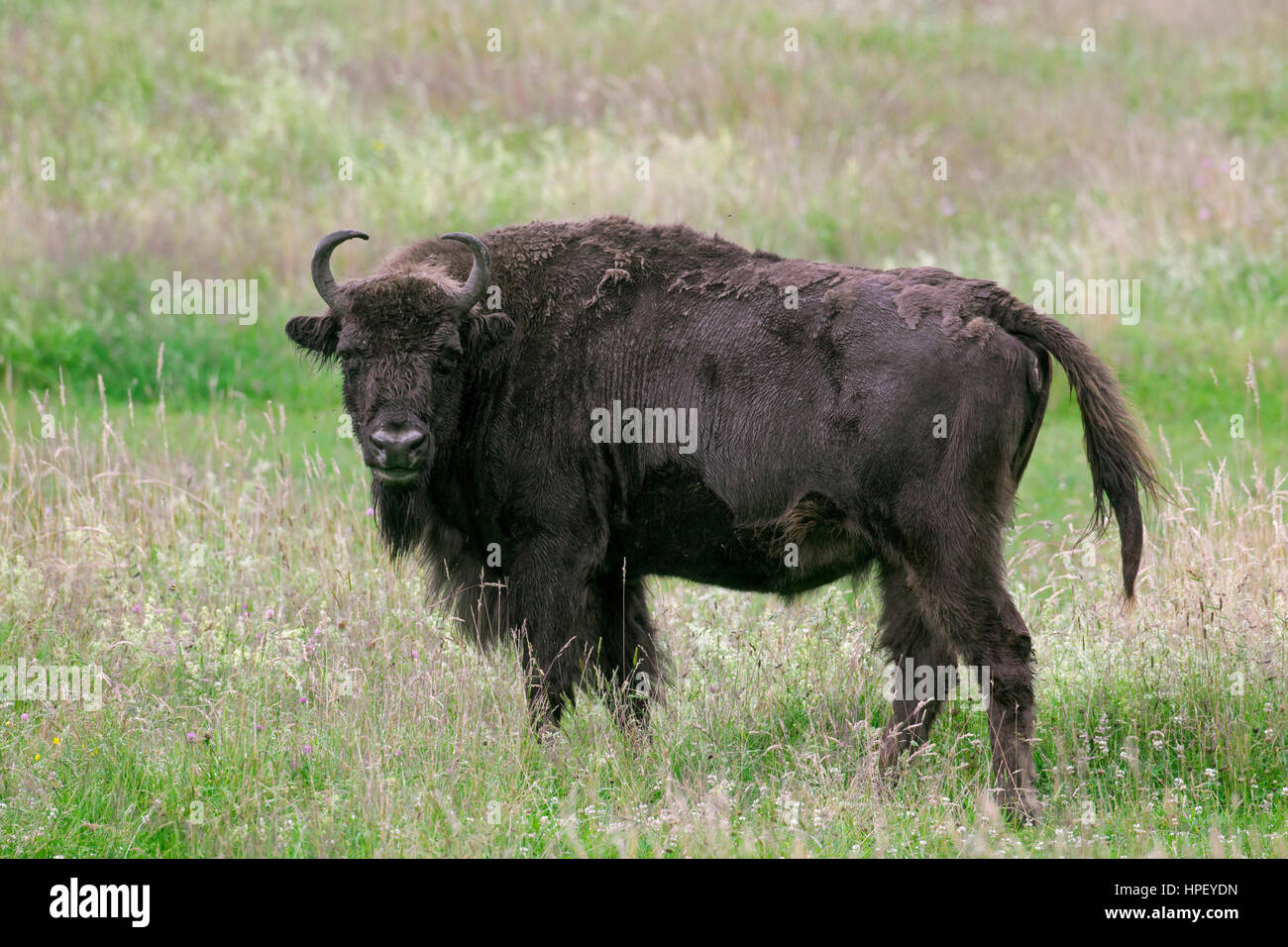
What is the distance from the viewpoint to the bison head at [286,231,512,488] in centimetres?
602

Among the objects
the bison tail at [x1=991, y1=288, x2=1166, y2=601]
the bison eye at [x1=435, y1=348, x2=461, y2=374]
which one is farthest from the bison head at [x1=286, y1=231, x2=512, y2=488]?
the bison tail at [x1=991, y1=288, x2=1166, y2=601]

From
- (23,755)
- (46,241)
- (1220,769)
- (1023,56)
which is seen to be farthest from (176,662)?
(1023,56)

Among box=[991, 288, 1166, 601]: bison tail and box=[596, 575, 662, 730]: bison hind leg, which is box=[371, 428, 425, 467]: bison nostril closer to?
box=[596, 575, 662, 730]: bison hind leg

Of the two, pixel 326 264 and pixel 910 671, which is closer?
pixel 326 264

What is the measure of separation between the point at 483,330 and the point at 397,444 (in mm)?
726

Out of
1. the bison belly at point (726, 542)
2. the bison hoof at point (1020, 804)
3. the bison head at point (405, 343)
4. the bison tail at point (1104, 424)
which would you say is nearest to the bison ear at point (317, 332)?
A: the bison head at point (405, 343)

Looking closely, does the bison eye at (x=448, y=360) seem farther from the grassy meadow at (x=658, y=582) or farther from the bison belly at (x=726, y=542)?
the grassy meadow at (x=658, y=582)

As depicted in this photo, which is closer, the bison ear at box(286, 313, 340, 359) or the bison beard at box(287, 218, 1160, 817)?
the bison beard at box(287, 218, 1160, 817)

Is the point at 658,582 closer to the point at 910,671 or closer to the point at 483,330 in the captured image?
the point at 910,671

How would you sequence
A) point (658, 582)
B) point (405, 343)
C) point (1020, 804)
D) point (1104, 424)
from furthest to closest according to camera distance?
1. point (658, 582)
2. point (405, 343)
3. point (1104, 424)
4. point (1020, 804)

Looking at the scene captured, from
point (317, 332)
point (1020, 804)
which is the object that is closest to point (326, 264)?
point (317, 332)

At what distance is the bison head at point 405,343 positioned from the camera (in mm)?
6023

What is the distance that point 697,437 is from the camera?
20.4ft

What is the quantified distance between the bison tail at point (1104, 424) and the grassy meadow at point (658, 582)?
96 cm
